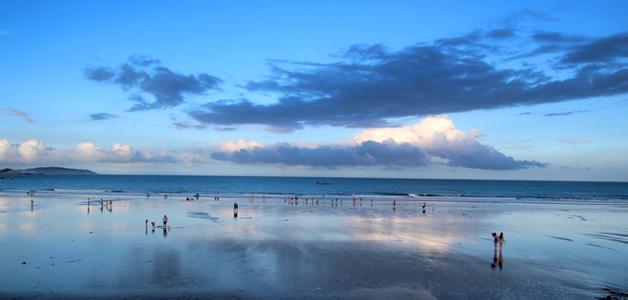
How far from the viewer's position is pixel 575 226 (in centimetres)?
4266

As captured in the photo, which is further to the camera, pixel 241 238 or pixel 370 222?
pixel 370 222

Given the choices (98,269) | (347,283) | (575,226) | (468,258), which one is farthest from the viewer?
(575,226)

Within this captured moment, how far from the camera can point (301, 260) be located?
24.2 m

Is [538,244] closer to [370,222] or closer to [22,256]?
[370,222]

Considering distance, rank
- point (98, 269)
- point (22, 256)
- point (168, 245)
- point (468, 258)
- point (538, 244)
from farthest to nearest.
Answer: point (538, 244) < point (168, 245) < point (468, 258) < point (22, 256) < point (98, 269)

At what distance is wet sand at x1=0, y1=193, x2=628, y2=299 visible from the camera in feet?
61.0

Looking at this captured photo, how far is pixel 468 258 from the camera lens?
83.9ft

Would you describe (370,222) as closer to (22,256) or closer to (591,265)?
(591,265)

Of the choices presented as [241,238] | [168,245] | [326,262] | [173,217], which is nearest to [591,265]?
[326,262]

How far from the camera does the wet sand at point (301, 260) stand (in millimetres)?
18578

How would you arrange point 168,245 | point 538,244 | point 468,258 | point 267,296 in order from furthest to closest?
1. point 538,244
2. point 168,245
3. point 468,258
4. point 267,296

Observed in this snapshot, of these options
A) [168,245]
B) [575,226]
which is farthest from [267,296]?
[575,226]

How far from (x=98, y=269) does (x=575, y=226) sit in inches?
1663

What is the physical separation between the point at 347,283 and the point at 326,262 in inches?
170
